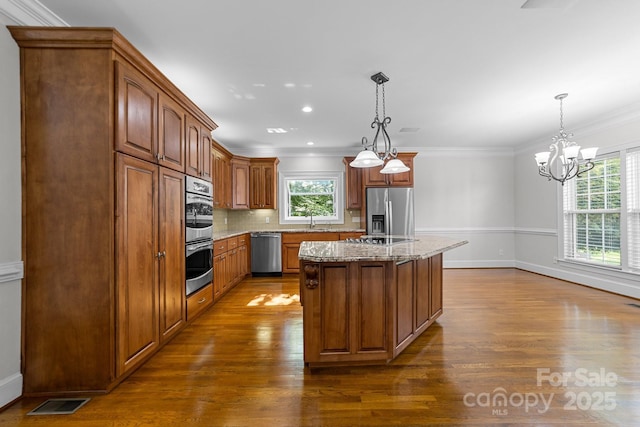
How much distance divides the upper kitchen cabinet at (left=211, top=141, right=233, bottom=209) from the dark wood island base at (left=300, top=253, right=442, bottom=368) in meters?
3.07

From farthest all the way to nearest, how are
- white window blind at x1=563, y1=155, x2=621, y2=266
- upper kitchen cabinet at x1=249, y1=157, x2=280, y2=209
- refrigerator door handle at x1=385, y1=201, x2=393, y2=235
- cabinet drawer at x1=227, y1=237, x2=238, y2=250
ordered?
upper kitchen cabinet at x1=249, y1=157, x2=280, y2=209, refrigerator door handle at x1=385, y1=201, x2=393, y2=235, cabinet drawer at x1=227, y1=237, x2=238, y2=250, white window blind at x1=563, y1=155, x2=621, y2=266

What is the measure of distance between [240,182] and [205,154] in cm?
218

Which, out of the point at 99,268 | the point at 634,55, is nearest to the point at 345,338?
the point at 99,268

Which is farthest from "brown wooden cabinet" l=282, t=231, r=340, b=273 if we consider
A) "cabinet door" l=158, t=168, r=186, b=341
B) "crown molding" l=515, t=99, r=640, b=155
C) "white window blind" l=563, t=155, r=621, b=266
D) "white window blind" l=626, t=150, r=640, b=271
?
"crown molding" l=515, t=99, r=640, b=155

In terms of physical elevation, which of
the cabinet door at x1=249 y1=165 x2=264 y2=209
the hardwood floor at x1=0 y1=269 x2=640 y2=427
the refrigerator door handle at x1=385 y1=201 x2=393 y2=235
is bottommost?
the hardwood floor at x1=0 y1=269 x2=640 y2=427

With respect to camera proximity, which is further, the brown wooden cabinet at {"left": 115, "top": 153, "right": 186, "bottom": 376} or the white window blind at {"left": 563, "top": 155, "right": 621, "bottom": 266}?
the white window blind at {"left": 563, "top": 155, "right": 621, "bottom": 266}

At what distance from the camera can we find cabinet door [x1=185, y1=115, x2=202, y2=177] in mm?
2957

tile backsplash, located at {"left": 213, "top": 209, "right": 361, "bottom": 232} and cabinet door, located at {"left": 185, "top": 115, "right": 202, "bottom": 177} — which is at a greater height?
Result: cabinet door, located at {"left": 185, "top": 115, "right": 202, "bottom": 177}

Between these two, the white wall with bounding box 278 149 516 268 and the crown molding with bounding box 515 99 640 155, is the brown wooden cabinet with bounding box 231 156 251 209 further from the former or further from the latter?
the crown molding with bounding box 515 99 640 155

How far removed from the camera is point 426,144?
5.88m

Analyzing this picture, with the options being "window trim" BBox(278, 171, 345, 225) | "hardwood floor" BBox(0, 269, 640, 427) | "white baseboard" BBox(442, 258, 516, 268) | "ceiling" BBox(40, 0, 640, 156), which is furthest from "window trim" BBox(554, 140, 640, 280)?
"window trim" BBox(278, 171, 345, 225)

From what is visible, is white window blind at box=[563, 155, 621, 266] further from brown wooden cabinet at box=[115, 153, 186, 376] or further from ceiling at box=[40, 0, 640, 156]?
brown wooden cabinet at box=[115, 153, 186, 376]

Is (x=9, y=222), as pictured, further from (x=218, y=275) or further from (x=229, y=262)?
(x=229, y=262)

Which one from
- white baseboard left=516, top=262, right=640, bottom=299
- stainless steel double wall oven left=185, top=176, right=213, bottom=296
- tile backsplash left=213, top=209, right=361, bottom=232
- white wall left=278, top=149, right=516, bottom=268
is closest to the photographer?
stainless steel double wall oven left=185, top=176, right=213, bottom=296
